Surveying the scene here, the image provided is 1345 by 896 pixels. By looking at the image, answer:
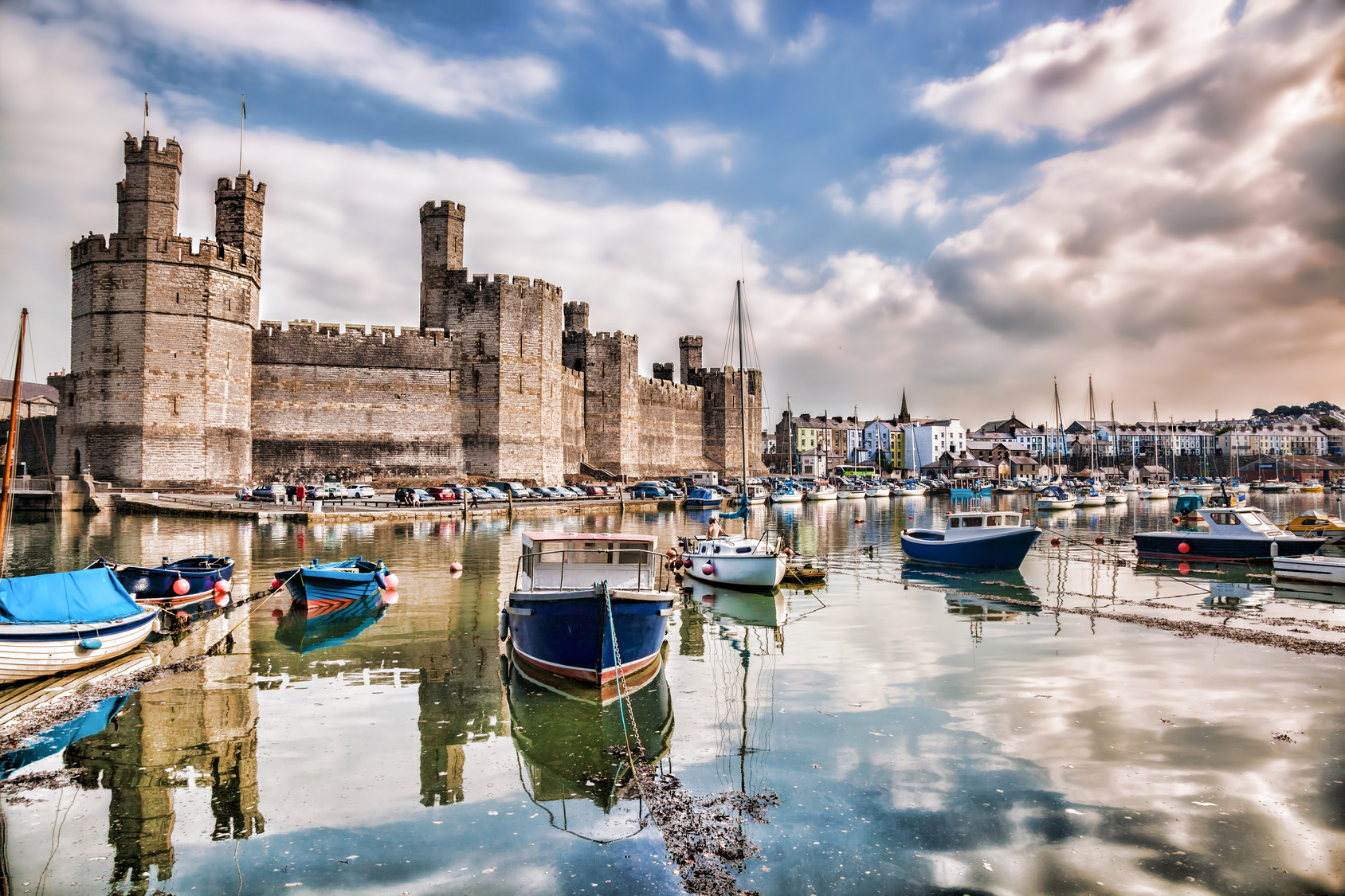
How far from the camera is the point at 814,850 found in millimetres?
5965

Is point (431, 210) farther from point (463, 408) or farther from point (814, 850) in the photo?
point (814, 850)

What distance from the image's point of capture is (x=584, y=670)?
9828 mm

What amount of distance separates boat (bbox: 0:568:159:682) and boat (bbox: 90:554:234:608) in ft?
8.07

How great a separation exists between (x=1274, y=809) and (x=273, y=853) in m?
7.95

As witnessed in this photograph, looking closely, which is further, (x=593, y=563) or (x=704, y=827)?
(x=593, y=563)

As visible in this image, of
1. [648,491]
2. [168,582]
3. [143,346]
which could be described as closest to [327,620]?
[168,582]

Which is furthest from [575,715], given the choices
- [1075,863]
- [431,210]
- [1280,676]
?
[431,210]

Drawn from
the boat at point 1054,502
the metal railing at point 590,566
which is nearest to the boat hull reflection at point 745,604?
the metal railing at point 590,566

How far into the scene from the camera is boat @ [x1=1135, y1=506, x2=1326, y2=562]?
21766mm

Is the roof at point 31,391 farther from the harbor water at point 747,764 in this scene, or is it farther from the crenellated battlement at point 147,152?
the harbor water at point 747,764

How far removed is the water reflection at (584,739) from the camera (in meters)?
6.72

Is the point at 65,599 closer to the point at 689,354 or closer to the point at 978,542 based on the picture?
the point at 978,542

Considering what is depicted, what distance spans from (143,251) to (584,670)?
3778 cm

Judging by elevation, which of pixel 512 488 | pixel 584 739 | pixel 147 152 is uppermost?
pixel 147 152
